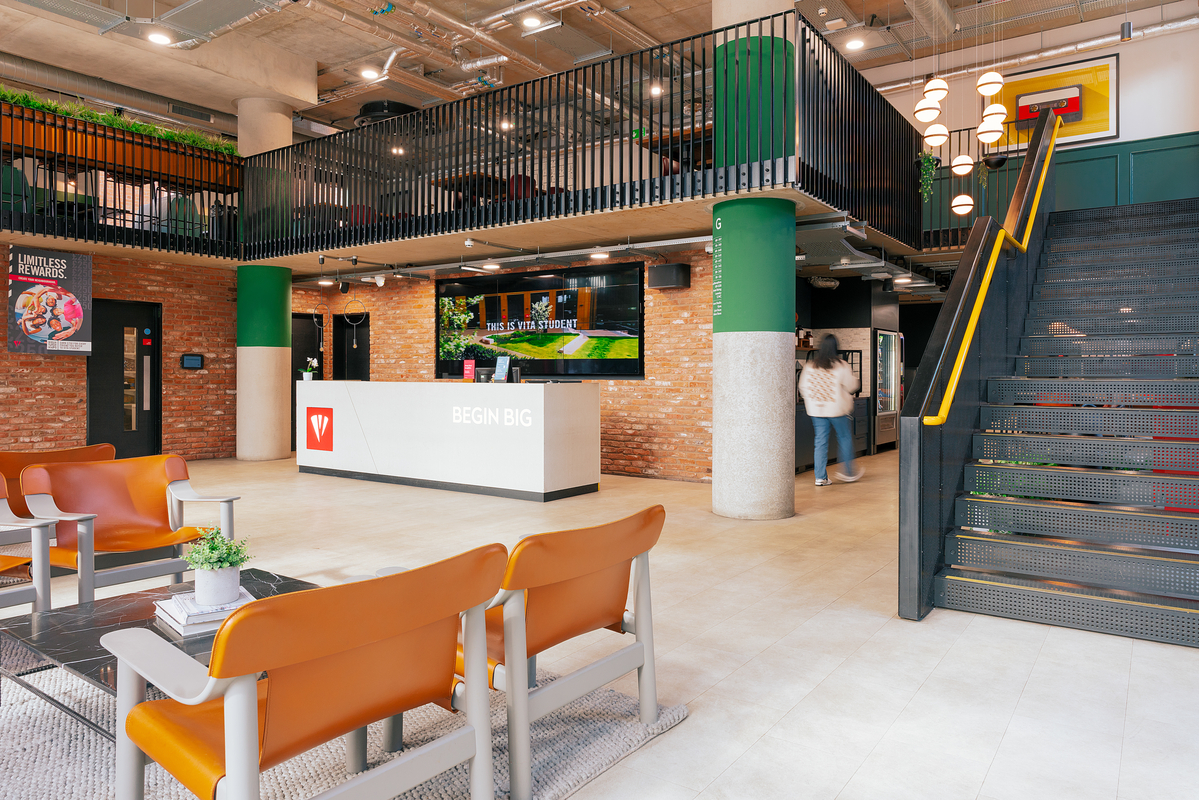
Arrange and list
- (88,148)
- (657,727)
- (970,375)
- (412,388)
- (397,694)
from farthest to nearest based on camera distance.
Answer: (88,148) → (412,388) → (970,375) → (657,727) → (397,694)

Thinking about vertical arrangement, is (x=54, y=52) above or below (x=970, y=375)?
above

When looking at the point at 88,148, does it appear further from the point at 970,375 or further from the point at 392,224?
the point at 970,375

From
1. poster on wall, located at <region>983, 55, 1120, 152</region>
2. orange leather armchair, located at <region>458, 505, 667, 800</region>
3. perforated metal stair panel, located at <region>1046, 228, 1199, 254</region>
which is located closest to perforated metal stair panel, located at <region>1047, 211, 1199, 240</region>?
perforated metal stair panel, located at <region>1046, 228, 1199, 254</region>

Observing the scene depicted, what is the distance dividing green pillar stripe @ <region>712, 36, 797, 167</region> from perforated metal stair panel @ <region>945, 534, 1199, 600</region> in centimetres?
342

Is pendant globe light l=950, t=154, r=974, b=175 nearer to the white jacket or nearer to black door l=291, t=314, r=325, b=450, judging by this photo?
the white jacket

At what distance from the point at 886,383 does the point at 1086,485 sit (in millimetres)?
7544

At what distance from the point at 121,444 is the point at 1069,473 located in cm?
1089

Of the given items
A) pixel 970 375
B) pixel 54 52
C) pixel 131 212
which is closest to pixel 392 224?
pixel 131 212

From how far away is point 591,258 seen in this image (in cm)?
914

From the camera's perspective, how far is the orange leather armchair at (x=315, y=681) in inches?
55.7

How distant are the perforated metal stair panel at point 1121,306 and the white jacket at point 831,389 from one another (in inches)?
101

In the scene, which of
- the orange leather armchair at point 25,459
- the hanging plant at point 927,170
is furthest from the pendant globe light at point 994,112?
the orange leather armchair at point 25,459

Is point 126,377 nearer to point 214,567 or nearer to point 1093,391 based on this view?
point 214,567

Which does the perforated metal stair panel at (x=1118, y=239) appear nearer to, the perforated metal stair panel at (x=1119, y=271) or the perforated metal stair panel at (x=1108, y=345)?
the perforated metal stair panel at (x=1119, y=271)
